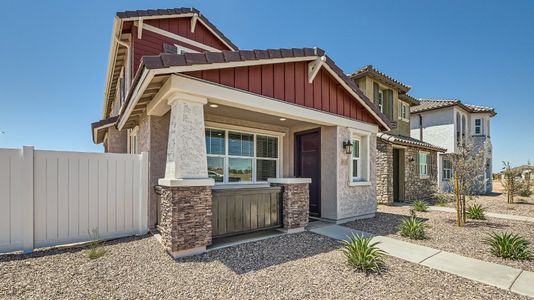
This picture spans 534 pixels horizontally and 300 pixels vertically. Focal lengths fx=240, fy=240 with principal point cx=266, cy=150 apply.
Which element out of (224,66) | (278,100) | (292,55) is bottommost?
(278,100)

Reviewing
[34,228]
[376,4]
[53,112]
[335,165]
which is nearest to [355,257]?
[335,165]

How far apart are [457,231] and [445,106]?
53.1 feet

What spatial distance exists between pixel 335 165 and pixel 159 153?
546 centimetres

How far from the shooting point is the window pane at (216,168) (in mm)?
7785

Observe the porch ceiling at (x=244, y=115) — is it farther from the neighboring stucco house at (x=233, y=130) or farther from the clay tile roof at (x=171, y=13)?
the clay tile roof at (x=171, y=13)

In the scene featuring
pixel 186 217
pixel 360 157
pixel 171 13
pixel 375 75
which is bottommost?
pixel 186 217

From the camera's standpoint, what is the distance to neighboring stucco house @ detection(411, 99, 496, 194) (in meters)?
19.3

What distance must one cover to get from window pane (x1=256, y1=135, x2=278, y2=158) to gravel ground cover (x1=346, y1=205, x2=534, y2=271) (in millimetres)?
3742

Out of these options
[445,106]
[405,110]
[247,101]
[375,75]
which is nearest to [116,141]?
[247,101]

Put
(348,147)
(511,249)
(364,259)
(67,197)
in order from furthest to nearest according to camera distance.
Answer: (348,147)
(67,197)
(511,249)
(364,259)

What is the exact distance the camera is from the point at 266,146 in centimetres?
922

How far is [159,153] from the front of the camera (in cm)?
682

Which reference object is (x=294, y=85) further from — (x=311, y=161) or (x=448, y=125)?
(x=448, y=125)

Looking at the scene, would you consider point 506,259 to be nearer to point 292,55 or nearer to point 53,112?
point 292,55
